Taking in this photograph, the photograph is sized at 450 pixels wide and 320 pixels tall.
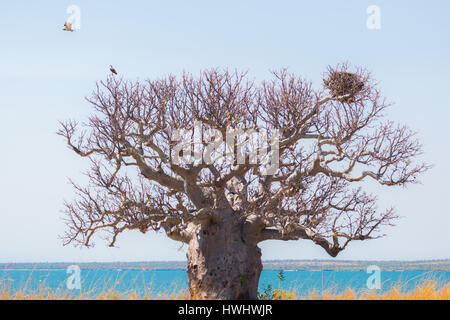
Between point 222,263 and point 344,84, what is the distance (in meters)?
6.12

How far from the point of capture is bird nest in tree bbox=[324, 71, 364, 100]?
15.0 meters

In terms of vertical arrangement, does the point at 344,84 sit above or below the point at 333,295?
above

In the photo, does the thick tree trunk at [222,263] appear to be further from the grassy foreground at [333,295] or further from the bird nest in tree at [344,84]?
the bird nest in tree at [344,84]

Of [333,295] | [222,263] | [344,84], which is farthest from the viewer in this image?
[344,84]

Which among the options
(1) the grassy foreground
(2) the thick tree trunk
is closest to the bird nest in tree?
(2) the thick tree trunk

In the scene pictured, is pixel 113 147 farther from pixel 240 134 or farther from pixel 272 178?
pixel 272 178

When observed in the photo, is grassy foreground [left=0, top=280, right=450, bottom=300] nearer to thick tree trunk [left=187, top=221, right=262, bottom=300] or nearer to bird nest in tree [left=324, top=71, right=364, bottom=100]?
thick tree trunk [left=187, top=221, right=262, bottom=300]

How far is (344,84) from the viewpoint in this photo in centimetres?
1501

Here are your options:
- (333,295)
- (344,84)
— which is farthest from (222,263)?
(344,84)

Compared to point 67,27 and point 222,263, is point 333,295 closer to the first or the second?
point 222,263

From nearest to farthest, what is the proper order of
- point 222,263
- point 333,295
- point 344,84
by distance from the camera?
point 333,295 → point 222,263 → point 344,84

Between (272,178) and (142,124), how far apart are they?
3.85 meters

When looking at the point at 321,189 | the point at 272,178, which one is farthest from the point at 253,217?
the point at 321,189

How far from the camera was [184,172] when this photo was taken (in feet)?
43.5
